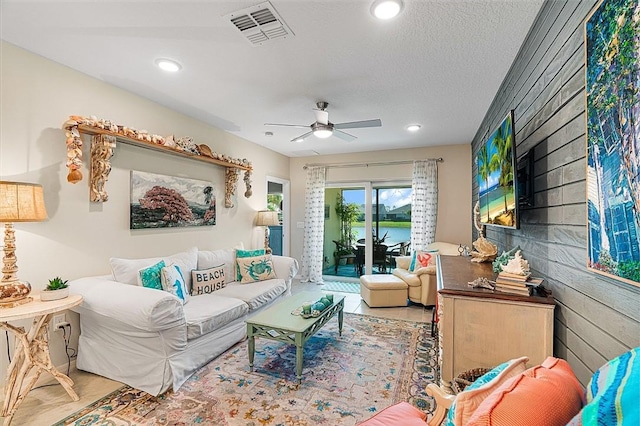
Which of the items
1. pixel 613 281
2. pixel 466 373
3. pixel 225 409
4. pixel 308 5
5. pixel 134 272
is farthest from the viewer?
pixel 134 272

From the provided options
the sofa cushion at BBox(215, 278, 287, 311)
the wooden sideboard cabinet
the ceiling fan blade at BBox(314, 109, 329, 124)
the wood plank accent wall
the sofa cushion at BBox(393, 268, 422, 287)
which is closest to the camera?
the wood plank accent wall

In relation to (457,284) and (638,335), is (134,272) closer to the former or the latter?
(457,284)

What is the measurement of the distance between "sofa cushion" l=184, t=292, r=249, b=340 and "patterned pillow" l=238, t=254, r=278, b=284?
0.62m

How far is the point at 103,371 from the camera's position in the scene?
234cm

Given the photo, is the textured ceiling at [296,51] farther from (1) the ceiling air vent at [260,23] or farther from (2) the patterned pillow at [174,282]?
(2) the patterned pillow at [174,282]

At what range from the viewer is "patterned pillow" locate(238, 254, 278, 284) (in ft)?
12.2

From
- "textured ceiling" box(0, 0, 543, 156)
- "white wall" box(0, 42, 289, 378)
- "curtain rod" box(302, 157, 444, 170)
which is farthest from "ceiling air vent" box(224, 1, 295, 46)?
"curtain rod" box(302, 157, 444, 170)

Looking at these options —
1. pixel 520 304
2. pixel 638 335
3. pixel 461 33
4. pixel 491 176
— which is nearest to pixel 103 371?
pixel 520 304

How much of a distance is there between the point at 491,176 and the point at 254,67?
2.17 m

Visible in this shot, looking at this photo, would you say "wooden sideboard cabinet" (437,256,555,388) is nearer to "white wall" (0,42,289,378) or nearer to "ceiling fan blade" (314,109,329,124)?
"ceiling fan blade" (314,109,329,124)

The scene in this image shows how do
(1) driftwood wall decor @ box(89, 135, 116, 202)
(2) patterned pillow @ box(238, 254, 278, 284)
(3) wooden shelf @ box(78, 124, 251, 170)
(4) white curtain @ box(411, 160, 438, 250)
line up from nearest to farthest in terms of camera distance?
1. (3) wooden shelf @ box(78, 124, 251, 170)
2. (1) driftwood wall decor @ box(89, 135, 116, 202)
3. (2) patterned pillow @ box(238, 254, 278, 284)
4. (4) white curtain @ box(411, 160, 438, 250)

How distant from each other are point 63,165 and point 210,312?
5.86ft

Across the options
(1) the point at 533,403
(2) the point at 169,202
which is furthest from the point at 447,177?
(1) the point at 533,403

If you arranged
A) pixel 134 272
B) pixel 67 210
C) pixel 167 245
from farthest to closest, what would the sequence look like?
1. pixel 167 245
2. pixel 134 272
3. pixel 67 210
